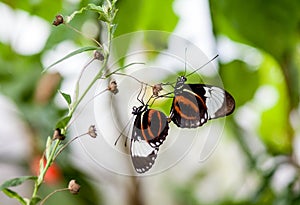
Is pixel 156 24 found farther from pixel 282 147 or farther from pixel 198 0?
pixel 282 147

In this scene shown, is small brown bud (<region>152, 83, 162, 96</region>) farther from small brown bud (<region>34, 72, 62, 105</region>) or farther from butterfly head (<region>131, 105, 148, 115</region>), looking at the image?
small brown bud (<region>34, 72, 62, 105</region>)

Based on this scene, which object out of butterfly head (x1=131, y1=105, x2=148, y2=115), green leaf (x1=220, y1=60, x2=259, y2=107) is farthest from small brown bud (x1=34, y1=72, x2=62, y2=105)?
butterfly head (x1=131, y1=105, x2=148, y2=115)

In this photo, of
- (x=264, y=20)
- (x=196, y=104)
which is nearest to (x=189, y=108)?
(x=196, y=104)

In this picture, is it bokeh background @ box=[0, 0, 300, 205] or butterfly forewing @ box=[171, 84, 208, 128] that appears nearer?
butterfly forewing @ box=[171, 84, 208, 128]

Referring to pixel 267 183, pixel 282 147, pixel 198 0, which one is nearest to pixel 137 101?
pixel 198 0

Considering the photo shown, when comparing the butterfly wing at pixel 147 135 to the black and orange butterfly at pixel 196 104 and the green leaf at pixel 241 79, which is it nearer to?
the black and orange butterfly at pixel 196 104

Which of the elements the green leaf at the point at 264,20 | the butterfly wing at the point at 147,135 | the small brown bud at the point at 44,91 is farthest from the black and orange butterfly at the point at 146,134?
the small brown bud at the point at 44,91

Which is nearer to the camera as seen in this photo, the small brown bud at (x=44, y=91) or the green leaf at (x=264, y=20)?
the green leaf at (x=264, y=20)
